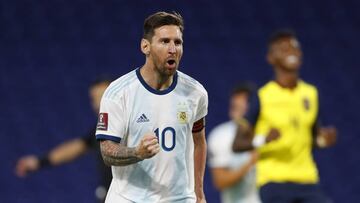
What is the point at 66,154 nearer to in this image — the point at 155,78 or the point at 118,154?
the point at 155,78

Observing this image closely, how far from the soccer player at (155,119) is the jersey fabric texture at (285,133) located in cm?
187

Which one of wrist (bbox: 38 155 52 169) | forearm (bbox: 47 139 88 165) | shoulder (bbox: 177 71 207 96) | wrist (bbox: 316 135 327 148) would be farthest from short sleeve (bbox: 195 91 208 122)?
wrist (bbox: 38 155 52 169)

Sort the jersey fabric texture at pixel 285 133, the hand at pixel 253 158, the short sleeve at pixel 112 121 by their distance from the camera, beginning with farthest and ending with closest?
the hand at pixel 253 158, the jersey fabric texture at pixel 285 133, the short sleeve at pixel 112 121

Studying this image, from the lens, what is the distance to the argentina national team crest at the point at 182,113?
4582 millimetres

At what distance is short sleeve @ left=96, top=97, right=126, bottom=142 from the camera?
4457 mm

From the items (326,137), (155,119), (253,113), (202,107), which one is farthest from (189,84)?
(326,137)

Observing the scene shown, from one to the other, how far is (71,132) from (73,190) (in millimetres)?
547

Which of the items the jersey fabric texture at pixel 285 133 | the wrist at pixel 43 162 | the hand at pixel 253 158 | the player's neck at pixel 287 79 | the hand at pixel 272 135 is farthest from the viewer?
the wrist at pixel 43 162

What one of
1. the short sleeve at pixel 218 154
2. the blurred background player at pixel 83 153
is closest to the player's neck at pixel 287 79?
the short sleeve at pixel 218 154

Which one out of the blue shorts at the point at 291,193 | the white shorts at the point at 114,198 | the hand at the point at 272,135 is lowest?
the blue shorts at the point at 291,193

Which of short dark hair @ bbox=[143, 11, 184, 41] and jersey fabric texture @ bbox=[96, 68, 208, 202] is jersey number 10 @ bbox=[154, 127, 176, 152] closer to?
jersey fabric texture @ bbox=[96, 68, 208, 202]

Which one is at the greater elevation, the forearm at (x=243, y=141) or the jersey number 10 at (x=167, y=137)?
the jersey number 10 at (x=167, y=137)

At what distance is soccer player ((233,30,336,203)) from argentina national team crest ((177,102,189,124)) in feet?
5.92

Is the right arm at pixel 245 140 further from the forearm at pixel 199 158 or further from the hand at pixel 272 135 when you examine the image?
the forearm at pixel 199 158
